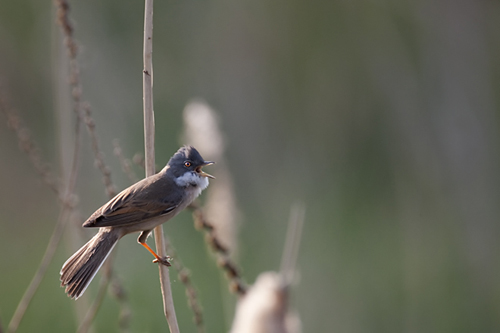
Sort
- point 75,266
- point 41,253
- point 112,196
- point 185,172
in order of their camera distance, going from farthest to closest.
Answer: point 41,253 → point 185,172 → point 112,196 → point 75,266

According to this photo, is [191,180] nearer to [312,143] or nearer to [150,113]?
[150,113]

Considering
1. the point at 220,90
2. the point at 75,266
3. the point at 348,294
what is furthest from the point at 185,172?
the point at 220,90

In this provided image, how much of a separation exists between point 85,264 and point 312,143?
508 cm

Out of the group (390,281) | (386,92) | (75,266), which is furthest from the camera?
(386,92)

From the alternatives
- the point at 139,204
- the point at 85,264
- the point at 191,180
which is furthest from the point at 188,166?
the point at 85,264

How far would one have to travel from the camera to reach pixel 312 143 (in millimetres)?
6352

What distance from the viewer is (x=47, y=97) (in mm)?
5977

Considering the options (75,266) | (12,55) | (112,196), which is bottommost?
(75,266)

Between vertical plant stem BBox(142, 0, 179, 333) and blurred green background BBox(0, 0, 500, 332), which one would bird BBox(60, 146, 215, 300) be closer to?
vertical plant stem BBox(142, 0, 179, 333)

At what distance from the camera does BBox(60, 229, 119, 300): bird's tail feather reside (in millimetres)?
1403

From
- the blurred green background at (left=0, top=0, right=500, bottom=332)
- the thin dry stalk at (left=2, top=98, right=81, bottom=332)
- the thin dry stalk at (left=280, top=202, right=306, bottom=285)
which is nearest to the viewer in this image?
the thin dry stalk at (left=280, top=202, right=306, bottom=285)

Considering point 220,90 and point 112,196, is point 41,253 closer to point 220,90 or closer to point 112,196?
point 220,90

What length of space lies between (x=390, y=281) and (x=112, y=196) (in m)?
3.09

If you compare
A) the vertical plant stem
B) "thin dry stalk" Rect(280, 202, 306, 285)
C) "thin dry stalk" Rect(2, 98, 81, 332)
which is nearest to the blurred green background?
"thin dry stalk" Rect(2, 98, 81, 332)
